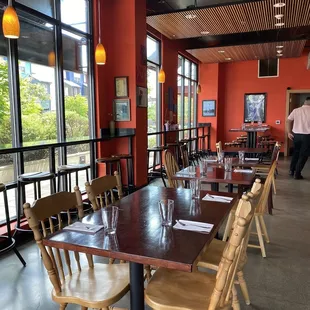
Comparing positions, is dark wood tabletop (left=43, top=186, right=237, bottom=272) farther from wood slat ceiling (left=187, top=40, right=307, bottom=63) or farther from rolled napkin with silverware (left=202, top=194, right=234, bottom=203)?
wood slat ceiling (left=187, top=40, right=307, bottom=63)

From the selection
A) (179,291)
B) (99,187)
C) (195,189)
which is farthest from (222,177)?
(179,291)

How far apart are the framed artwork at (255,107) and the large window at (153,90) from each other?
444cm

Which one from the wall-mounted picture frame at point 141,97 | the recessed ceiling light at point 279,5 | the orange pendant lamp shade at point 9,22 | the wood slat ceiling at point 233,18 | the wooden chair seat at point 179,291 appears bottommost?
the wooden chair seat at point 179,291

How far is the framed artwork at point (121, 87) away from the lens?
5.36m

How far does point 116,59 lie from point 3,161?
2708 millimetres

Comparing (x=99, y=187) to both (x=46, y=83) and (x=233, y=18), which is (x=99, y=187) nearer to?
(x=46, y=83)

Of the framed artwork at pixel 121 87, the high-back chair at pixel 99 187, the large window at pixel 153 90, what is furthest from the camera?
the large window at pixel 153 90

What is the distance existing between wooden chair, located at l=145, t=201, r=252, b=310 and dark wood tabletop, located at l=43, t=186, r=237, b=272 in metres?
0.15

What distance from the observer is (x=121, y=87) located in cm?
541

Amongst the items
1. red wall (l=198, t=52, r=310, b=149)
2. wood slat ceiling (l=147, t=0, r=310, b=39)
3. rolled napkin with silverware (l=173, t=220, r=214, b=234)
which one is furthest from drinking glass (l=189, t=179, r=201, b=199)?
red wall (l=198, t=52, r=310, b=149)

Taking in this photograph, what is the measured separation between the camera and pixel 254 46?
8.00 m

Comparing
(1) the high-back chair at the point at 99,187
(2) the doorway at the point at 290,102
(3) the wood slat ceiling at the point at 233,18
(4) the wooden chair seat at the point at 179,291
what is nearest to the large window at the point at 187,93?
(3) the wood slat ceiling at the point at 233,18

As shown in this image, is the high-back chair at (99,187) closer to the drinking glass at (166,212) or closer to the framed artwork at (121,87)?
the drinking glass at (166,212)

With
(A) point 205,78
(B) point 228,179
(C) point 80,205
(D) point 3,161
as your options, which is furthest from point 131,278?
(A) point 205,78
